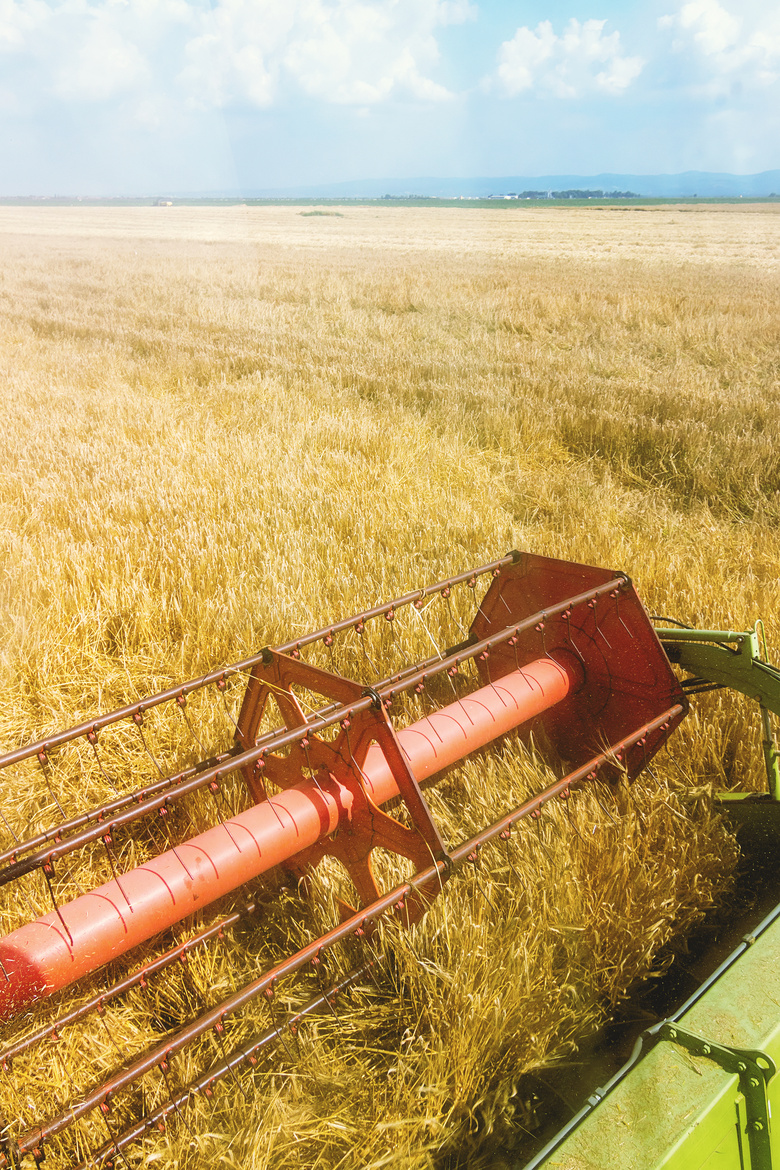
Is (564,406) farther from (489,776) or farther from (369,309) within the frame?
(369,309)

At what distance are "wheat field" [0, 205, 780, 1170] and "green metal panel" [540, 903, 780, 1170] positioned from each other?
0.44 m

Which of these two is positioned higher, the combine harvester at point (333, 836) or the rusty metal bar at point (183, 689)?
the rusty metal bar at point (183, 689)

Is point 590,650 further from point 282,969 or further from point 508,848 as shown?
point 282,969

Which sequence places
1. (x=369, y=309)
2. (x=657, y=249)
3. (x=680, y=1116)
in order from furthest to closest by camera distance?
(x=657, y=249) < (x=369, y=309) < (x=680, y=1116)

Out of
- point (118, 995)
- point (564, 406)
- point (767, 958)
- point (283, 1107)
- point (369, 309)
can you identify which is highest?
point (369, 309)

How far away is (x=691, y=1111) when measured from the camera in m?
1.24

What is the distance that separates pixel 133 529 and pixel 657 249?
2556 centimetres

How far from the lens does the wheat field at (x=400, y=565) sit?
174 centimetres

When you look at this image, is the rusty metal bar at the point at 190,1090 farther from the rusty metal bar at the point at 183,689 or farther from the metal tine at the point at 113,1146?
the rusty metal bar at the point at 183,689

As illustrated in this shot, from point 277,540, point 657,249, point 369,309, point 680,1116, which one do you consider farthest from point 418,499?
point 657,249

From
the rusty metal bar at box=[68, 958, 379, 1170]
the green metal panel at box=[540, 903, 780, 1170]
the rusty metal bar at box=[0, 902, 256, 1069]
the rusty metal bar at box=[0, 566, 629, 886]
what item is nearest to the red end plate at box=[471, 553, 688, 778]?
the rusty metal bar at box=[0, 566, 629, 886]

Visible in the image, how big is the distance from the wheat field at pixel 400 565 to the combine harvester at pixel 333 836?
0.07m

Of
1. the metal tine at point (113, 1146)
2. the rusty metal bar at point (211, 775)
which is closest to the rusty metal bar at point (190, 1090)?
the metal tine at point (113, 1146)

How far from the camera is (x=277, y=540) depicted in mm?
4164
